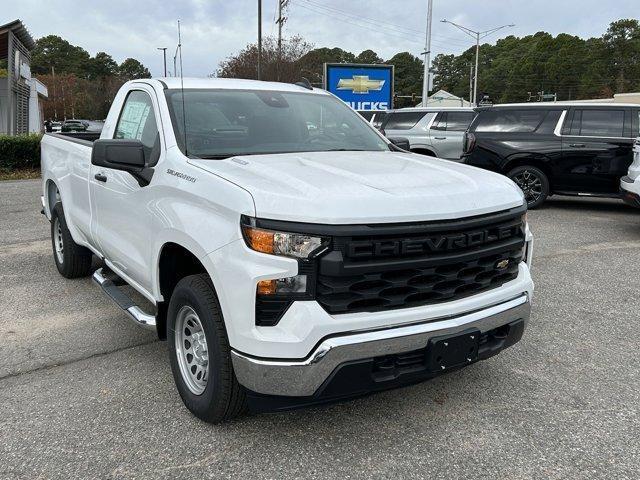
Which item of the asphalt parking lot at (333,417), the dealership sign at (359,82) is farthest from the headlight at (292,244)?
the dealership sign at (359,82)

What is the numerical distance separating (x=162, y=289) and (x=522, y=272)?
2063mm

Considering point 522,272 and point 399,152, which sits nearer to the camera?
point 522,272

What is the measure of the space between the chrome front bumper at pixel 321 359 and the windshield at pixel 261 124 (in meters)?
1.41

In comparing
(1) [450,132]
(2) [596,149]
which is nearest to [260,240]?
(2) [596,149]

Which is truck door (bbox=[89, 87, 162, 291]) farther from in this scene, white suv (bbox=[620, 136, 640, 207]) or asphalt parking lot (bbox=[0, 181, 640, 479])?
white suv (bbox=[620, 136, 640, 207])

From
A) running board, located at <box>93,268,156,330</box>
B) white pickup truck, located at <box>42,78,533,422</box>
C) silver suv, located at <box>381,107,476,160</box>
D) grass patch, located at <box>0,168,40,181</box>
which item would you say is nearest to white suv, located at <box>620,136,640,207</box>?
silver suv, located at <box>381,107,476,160</box>

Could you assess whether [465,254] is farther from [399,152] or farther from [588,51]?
[588,51]

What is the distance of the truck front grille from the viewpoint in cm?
249

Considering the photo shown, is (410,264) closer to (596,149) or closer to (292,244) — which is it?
(292,244)

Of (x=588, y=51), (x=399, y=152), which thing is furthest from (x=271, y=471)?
(x=588, y=51)

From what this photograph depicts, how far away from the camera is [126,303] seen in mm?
3836

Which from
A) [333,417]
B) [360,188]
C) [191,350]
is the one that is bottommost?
[333,417]

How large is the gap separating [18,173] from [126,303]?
13.8 m

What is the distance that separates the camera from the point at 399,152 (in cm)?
417
